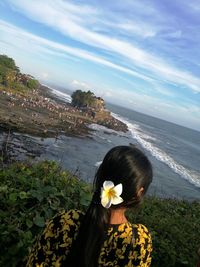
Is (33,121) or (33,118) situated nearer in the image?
(33,121)

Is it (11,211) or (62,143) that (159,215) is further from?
(62,143)

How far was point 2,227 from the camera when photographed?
481cm

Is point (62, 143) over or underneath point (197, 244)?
underneath

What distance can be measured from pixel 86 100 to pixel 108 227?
250ft

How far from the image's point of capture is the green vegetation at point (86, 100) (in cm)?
7844

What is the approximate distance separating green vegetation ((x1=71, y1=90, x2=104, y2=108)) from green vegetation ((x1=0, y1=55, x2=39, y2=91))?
965 centimetres

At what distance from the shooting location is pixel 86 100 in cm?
7844

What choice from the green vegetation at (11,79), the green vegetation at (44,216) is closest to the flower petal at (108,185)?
the green vegetation at (44,216)

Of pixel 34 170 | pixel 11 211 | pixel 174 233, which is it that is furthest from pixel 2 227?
pixel 174 233

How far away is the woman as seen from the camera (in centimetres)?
243

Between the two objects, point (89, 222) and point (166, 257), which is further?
point (166, 257)

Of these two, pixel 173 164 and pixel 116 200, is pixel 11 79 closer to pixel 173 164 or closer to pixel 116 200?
pixel 173 164

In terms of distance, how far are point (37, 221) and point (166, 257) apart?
7.08ft

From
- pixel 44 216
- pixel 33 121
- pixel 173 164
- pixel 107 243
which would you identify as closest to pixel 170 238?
pixel 44 216
